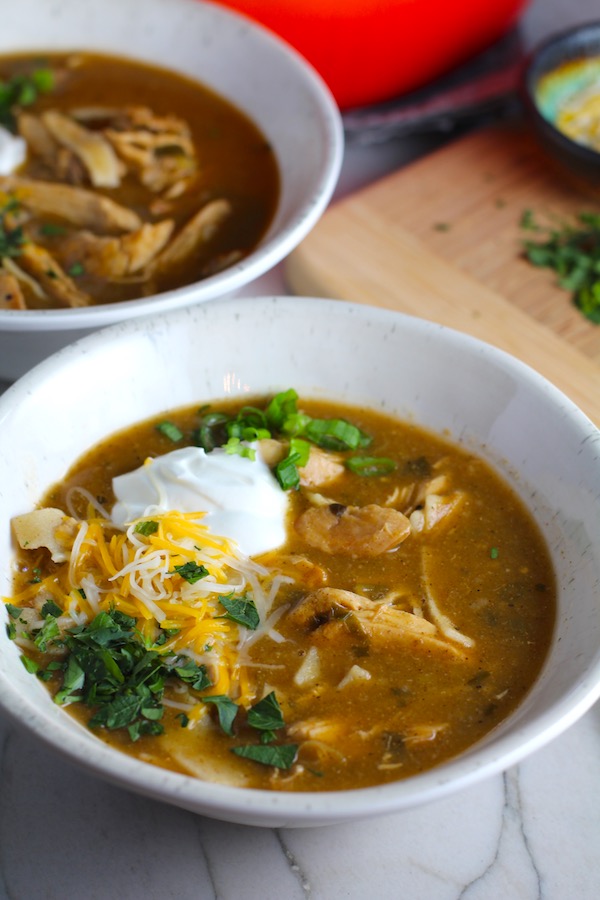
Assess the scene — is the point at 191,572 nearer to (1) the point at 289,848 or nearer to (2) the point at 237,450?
(2) the point at 237,450

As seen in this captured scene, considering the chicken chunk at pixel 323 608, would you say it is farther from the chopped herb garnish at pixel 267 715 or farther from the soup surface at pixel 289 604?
the chopped herb garnish at pixel 267 715

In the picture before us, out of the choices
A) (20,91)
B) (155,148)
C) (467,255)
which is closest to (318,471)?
(467,255)

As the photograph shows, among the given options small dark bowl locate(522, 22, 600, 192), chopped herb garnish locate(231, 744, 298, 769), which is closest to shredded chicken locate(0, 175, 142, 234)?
small dark bowl locate(522, 22, 600, 192)

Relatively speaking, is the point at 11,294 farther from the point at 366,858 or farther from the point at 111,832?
the point at 366,858

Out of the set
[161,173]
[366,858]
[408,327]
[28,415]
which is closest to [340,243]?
[161,173]

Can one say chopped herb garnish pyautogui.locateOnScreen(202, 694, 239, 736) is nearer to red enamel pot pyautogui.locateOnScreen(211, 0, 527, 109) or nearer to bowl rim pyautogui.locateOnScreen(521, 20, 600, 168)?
bowl rim pyautogui.locateOnScreen(521, 20, 600, 168)
